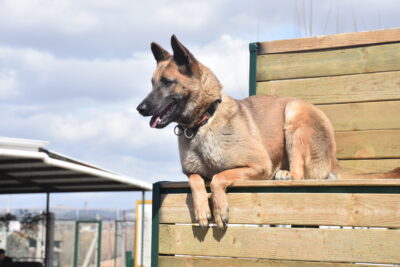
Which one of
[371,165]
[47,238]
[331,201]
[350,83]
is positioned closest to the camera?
[331,201]

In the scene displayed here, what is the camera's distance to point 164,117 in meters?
4.61

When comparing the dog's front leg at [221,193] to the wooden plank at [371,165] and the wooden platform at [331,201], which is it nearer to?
the wooden platform at [331,201]

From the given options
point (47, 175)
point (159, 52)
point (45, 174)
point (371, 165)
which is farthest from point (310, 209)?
point (47, 175)

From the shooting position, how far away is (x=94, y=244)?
14961mm

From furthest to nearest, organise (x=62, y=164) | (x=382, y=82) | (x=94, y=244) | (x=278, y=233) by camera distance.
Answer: (x=94, y=244) → (x=62, y=164) → (x=382, y=82) → (x=278, y=233)

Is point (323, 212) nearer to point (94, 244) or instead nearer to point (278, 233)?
point (278, 233)

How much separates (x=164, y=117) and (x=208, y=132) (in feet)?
1.24

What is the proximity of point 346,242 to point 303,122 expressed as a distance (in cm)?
168

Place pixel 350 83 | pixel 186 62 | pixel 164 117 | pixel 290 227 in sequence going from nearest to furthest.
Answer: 1. pixel 290 227
2. pixel 164 117
3. pixel 186 62
4. pixel 350 83

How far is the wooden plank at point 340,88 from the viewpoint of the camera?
5848 millimetres

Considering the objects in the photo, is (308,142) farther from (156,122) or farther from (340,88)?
(156,122)

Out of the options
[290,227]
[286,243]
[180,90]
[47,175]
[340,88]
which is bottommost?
[286,243]

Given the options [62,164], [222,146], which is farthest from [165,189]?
[62,164]

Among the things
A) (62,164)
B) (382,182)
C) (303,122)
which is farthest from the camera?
(62,164)
